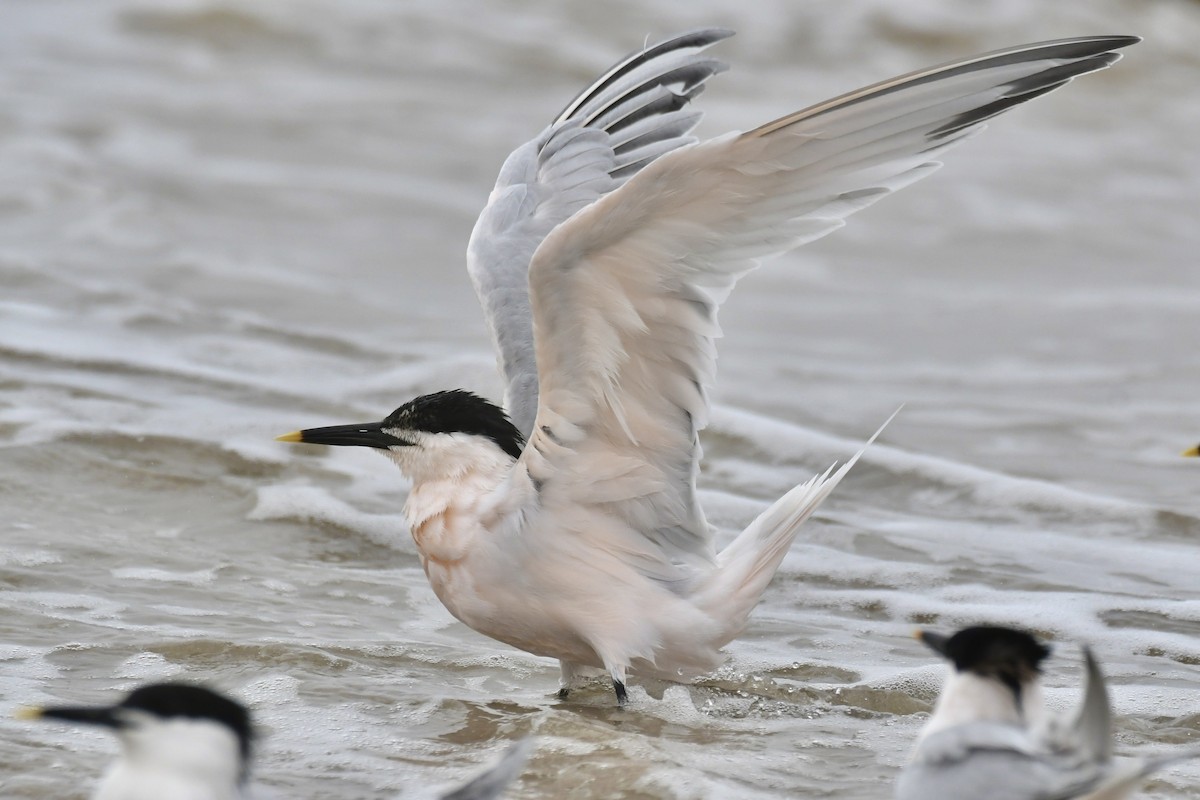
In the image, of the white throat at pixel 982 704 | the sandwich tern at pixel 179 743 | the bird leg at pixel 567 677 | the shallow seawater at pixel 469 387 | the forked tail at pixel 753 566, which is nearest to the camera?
the sandwich tern at pixel 179 743

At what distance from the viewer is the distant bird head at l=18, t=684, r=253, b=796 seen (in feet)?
10.5

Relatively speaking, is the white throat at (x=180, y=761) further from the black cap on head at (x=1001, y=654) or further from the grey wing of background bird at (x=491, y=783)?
the black cap on head at (x=1001, y=654)

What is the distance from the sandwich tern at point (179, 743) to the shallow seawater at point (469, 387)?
2.04 feet

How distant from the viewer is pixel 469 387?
884 cm

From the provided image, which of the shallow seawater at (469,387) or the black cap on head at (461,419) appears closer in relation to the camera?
the shallow seawater at (469,387)

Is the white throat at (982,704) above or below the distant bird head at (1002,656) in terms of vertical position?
below

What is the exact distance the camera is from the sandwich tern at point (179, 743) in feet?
10.5

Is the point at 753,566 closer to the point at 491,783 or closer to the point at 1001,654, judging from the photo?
the point at 1001,654

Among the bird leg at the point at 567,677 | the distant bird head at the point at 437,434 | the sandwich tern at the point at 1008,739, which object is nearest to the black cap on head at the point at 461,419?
the distant bird head at the point at 437,434

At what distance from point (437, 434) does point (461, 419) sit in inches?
3.9

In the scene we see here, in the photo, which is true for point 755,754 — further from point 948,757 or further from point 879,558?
point 879,558

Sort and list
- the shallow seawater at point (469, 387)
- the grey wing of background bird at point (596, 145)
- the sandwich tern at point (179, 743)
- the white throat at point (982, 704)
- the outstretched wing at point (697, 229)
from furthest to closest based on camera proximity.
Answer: the grey wing of background bird at point (596, 145), the shallow seawater at point (469, 387), the outstretched wing at point (697, 229), the white throat at point (982, 704), the sandwich tern at point (179, 743)

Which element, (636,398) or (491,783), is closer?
(491,783)

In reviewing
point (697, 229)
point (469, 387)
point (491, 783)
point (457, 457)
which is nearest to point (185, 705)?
point (491, 783)
